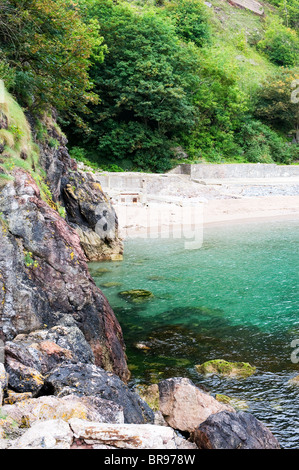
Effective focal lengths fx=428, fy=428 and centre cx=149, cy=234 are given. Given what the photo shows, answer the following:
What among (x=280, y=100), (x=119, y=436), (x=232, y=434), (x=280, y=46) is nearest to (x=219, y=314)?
(x=232, y=434)

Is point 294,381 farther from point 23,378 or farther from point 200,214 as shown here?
point 200,214

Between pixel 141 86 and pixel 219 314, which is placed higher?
pixel 141 86

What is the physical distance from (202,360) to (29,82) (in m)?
9.07

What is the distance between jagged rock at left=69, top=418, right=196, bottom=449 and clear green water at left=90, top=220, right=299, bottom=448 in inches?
105

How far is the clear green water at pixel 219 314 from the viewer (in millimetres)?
7488

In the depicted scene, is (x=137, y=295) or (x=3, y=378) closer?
(x=3, y=378)

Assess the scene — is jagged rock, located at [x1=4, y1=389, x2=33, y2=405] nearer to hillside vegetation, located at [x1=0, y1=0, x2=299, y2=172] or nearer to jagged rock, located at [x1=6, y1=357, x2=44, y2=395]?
jagged rock, located at [x1=6, y1=357, x2=44, y2=395]

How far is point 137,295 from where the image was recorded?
1303cm

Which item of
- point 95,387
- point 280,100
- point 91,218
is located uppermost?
point 280,100

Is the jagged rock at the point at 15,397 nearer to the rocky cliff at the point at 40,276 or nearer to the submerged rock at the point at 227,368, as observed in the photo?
the rocky cliff at the point at 40,276

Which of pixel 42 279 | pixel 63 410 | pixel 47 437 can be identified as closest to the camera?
pixel 47 437

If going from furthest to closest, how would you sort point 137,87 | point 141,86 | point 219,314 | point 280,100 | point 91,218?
point 280,100 < point 137,87 < point 141,86 < point 91,218 < point 219,314

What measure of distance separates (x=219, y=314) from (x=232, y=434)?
6.61 metres

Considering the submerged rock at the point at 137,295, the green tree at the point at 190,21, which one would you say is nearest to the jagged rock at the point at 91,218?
the submerged rock at the point at 137,295
